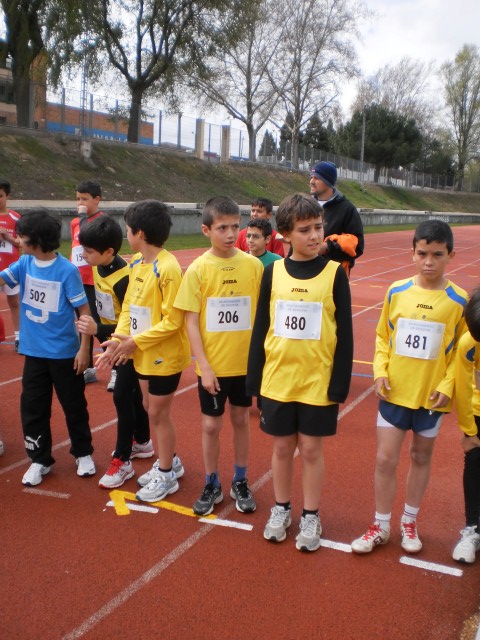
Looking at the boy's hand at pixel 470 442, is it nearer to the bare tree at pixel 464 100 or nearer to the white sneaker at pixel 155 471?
the white sneaker at pixel 155 471

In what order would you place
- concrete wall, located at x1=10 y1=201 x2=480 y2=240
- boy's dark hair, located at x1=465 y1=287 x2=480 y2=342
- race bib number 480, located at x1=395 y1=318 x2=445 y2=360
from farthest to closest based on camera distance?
1. concrete wall, located at x1=10 y1=201 x2=480 y2=240
2. race bib number 480, located at x1=395 y1=318 x2=445 y2=360
3. boy's dark hair, located at x1=465 y1=287 x2=480 y2=342

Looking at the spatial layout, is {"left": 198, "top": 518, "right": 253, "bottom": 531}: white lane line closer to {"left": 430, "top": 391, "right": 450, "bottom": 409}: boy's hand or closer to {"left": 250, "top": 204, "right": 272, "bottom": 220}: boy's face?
{"left": 430, "top": 391, "right": 450, "bottom": 409}: boy's hand

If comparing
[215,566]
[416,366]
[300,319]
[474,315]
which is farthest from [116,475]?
[474,315]

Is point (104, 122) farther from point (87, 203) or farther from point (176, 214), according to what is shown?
point (87, 203)

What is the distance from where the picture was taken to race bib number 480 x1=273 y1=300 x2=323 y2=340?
3.07m

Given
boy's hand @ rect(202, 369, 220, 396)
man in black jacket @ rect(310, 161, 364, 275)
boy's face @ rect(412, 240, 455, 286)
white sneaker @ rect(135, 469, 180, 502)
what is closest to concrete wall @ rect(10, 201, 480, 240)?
man in black jacket @ rect(310, 161, 364, 275)

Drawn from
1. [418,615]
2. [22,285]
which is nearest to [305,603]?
[418,615]

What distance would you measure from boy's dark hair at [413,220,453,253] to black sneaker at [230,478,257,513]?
1.68 m

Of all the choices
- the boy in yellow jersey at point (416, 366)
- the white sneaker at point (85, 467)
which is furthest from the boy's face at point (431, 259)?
the white sneaker at point (85, 467)

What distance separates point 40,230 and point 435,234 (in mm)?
2330

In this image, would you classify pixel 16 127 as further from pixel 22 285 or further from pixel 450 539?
pixel 450 539

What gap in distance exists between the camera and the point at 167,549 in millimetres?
3193

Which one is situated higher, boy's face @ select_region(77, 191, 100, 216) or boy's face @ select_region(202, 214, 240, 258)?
boy's face @ select_region(77, 191, 100, 216)

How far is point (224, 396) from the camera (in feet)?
11.5
